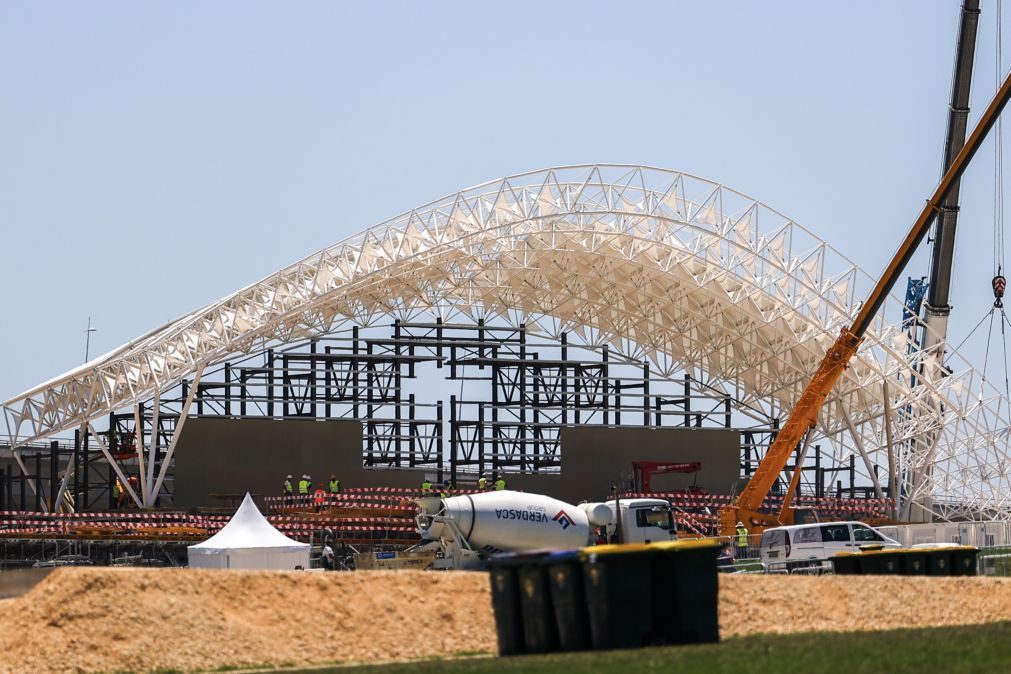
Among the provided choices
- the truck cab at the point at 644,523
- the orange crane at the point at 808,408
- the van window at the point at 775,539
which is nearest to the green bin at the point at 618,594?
the truck cab at the point at 644,523

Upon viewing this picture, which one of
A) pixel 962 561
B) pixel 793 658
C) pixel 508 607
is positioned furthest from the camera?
pixel 962 561

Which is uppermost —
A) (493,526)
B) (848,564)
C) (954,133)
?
(954,133)

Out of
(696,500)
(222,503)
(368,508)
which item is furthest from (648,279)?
(222,503)

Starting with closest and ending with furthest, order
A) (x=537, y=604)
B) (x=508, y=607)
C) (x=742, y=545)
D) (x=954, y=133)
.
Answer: (x=537, y=604) < (x=508, y=607) < (x=742, y=545) < (x=954, y=133)

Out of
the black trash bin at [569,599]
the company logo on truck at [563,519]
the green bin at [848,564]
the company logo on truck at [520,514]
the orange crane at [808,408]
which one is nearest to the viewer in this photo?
the black trash bin at [569,599]

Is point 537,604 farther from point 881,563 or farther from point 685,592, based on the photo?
point 881,563

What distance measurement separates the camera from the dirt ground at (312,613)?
24.7 metres

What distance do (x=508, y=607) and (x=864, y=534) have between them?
77.0ft

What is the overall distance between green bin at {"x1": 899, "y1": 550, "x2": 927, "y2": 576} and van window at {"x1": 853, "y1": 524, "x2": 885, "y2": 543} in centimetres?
1008

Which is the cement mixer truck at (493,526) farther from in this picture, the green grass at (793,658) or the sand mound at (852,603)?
the green grass at (793,658)

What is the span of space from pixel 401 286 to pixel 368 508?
8.89 metres

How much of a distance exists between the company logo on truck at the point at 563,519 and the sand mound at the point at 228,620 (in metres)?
11.8

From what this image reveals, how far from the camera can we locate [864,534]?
43.5 m

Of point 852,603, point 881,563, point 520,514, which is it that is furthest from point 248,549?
point 852,603
